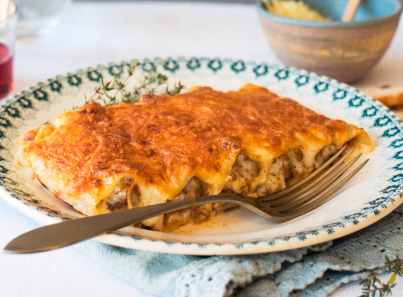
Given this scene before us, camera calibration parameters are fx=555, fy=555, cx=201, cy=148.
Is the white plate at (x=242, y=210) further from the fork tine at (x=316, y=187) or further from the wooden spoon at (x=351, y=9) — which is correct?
the wooden spoon at (x=351, y=9)

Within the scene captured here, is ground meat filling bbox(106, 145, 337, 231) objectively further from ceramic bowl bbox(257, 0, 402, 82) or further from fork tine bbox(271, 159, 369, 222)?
ceramic bowl bbox(257, 0, 402, 82)

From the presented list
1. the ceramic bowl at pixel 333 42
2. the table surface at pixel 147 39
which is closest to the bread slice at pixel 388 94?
the ceramic bowl at pixel 333 42

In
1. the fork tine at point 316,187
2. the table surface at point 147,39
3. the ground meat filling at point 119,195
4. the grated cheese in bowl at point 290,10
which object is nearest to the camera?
the ground meat filling at point 119,195

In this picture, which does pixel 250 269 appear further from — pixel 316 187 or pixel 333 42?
pixel 333 42

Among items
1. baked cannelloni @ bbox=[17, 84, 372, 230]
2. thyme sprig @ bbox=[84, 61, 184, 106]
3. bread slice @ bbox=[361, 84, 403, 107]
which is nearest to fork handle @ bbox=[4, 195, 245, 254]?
baked cannelloni @ bbox=[17, 84, 372, 230]

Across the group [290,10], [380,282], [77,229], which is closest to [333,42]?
[290,10]

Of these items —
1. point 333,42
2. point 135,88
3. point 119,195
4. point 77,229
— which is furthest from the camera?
point 333,42

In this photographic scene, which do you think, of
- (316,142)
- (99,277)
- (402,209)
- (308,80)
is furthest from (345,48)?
(99,277)
